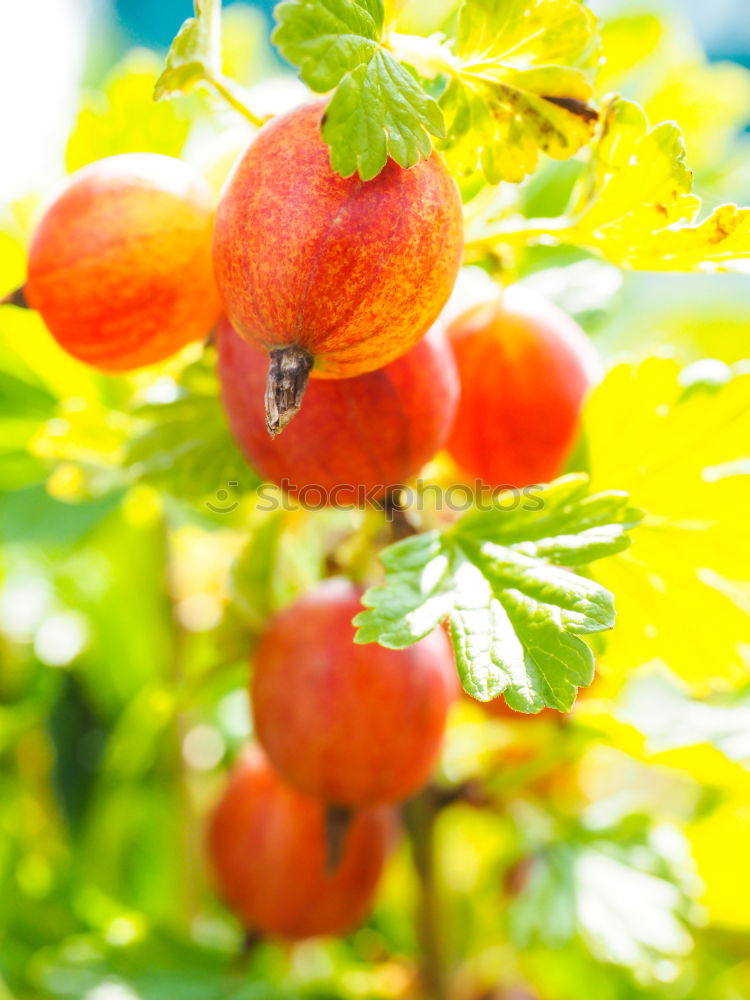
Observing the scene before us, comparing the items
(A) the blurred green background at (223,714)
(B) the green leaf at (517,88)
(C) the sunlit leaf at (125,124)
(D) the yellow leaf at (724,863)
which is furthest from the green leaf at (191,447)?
(D) the yellow leaf at (724,863)

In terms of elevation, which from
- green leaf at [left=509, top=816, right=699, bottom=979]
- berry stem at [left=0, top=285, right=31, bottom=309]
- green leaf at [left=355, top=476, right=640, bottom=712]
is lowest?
green leaf at [left=509, top=816, right=699, bottom=979]

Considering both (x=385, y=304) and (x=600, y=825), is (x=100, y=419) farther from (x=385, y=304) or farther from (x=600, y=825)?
(x=600, y=825)

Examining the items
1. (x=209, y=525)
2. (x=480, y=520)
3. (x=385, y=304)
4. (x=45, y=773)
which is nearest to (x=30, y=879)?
(x=45, y=773)

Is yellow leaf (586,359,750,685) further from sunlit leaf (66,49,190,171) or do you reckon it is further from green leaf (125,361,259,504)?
sunlit leaf (66,49,190,171)

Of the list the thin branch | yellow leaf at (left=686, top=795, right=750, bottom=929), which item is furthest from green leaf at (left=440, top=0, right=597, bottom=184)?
yellow leaf at (left=686, top=795, right=750, bottom=929)

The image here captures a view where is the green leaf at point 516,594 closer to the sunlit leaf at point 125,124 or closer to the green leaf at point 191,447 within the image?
the green leaf at point 191,447

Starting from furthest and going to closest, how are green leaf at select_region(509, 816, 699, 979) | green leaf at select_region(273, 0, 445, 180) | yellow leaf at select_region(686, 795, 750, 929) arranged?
yellow leaf at select_region(686, 795, 750, 929) < green leaf at select_region(509, 816, 699, 979) < green leaf at select_region(273, 0, 445, 180)
